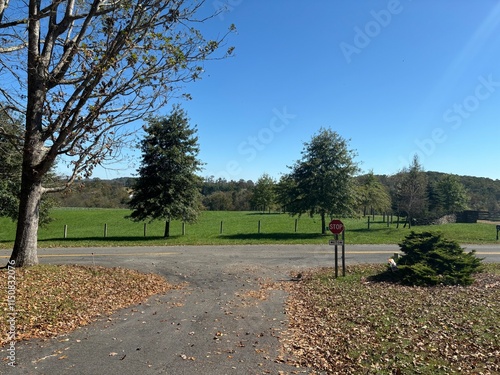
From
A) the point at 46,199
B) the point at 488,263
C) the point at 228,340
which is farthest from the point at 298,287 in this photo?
the point at 46,199

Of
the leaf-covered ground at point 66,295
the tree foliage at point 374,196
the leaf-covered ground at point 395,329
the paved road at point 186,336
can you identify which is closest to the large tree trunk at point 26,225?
the leaf-covered ground at point 66,295

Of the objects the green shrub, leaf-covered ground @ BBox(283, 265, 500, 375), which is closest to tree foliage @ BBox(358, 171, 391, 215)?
the green shrub

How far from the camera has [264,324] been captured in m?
7.51

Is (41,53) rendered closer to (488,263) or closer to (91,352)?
(91,352)

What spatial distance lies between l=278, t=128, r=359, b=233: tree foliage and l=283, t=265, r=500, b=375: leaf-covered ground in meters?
14.9

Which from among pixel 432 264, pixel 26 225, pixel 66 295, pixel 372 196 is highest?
pixel 372 196

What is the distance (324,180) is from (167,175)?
11.2 meters

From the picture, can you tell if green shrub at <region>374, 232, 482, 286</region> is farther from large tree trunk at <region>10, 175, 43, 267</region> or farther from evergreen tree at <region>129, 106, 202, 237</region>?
evergreen tree at <region>129, 106, 202, 237</region>

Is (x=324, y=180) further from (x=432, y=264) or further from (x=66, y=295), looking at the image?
(x=66, y=295)

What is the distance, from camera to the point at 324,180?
86.5 ft

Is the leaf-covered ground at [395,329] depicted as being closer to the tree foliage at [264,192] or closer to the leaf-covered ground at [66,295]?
the leaf-covered ground at [66,295]

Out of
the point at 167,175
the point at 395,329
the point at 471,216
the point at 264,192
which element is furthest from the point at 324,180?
the point at 264,192

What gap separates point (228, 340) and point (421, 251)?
9.23 meters

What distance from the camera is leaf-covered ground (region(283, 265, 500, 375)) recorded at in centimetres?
533
